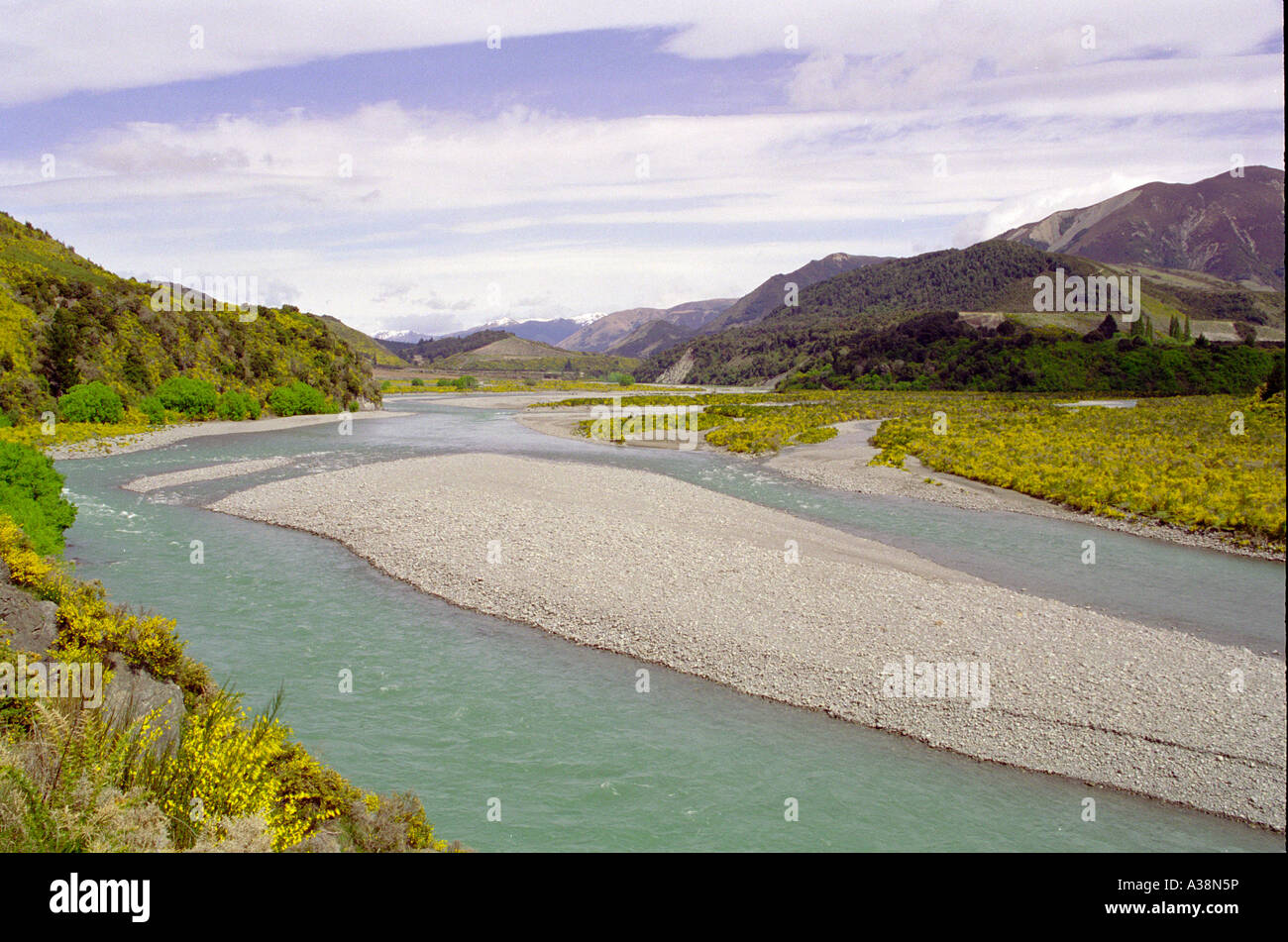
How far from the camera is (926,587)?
19.5 m

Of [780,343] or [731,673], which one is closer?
[731,673]

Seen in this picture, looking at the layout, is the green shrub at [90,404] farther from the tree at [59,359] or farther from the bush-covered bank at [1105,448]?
the bush-covered bank at [1105,448]

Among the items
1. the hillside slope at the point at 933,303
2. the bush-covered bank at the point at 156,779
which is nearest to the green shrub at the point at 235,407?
the bush-covered bank at the point at 156,779

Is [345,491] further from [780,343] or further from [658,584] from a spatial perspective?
[780,343]

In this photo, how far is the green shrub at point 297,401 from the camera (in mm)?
77750

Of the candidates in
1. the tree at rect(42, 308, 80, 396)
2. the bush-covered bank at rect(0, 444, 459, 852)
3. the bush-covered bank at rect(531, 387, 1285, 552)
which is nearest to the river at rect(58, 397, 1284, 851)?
the bush-covered bank at rect(0, 444, 459, 852)

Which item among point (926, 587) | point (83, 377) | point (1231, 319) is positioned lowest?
point (926, 587)

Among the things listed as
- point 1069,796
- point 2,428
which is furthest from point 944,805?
point 2,428

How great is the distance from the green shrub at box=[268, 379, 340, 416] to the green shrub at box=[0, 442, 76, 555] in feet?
182

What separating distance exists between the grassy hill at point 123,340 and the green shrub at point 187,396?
1.50m

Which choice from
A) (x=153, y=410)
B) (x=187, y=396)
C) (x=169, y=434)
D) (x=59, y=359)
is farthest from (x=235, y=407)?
(x=59, y=359)

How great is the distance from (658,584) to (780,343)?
543 ft

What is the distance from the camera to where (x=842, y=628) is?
1688cm

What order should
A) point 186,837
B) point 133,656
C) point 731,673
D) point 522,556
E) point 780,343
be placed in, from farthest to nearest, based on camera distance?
point 780,343 < point 522,556 < point 731,673 < point 133,656 < point 186,837
